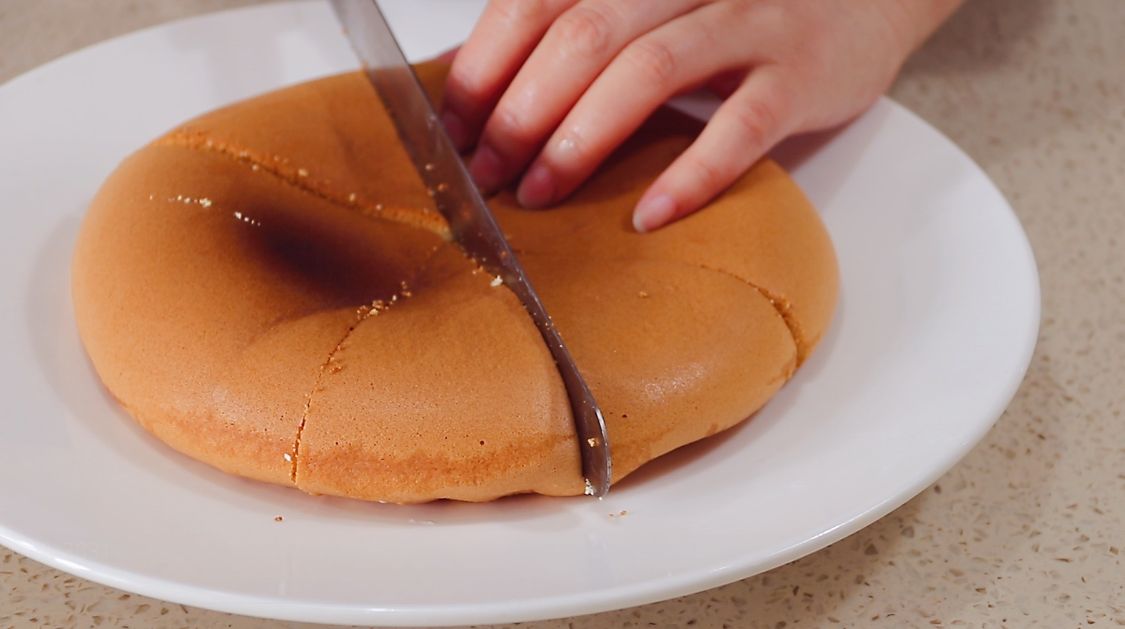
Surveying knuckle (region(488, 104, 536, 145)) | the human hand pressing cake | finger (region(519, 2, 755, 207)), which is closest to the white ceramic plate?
the human hand pressing cake

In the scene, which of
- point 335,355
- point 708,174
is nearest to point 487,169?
point 708,174

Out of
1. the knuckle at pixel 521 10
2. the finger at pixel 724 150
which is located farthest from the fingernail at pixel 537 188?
the knuckle at pixel 521 10

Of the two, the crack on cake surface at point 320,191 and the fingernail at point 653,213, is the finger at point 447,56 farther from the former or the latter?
the fingernail at point 653,213

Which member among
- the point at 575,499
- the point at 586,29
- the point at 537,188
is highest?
the point at 586,29

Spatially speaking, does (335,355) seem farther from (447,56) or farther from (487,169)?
(447,56)

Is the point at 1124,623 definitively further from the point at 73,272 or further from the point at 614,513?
the point at 73,272

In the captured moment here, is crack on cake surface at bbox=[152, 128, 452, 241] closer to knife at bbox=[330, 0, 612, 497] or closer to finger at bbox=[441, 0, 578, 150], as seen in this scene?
knife at bbox=[330, 0, 612, 497]
